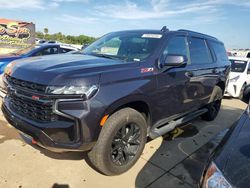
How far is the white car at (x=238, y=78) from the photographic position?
9102mm

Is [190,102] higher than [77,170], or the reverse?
[190,102]

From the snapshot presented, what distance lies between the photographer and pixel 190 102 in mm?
4621

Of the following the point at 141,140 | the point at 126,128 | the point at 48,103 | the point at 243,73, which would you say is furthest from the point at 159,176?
the point at 243,73

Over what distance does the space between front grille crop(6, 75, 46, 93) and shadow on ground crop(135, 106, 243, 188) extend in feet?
5.56

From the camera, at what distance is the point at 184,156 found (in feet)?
13.5

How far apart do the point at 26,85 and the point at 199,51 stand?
3421mm

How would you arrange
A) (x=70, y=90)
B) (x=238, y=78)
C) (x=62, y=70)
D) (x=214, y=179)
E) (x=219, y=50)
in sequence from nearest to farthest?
(x=214, y=179) → (x=70, y=90) → (x=62, y=70) → (x=219, y=50) → (x=238, y=78)

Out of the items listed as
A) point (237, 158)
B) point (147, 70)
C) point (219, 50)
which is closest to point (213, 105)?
point (219, 50)

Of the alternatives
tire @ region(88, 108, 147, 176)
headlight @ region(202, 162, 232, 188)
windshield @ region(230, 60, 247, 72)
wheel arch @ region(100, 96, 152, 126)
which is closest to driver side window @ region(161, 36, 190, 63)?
wheel arch @ region(100, 96, 152, 126)

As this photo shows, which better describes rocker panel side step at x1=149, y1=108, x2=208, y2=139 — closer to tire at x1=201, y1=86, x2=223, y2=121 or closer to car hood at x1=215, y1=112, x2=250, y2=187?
tire at x1=201, y1=86, x2=223, y2=121

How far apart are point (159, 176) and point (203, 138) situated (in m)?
1.91

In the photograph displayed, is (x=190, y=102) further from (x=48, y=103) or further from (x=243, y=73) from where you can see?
(x=243, y=73)

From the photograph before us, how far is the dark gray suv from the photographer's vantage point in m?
2.76

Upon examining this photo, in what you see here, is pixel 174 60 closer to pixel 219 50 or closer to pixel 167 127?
pixel 167 127
